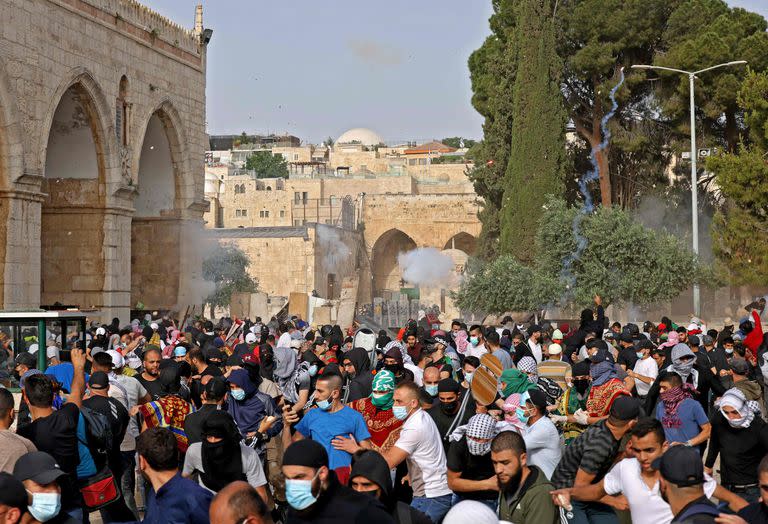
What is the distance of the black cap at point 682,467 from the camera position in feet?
15.0

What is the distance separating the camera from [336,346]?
12.2 meters

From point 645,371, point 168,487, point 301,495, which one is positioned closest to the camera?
point 301,495

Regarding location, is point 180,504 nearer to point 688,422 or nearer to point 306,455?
point 306,455

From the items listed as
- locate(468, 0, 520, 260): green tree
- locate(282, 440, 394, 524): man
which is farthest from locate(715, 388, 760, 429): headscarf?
locate(468, 0, 520, 260): green tree

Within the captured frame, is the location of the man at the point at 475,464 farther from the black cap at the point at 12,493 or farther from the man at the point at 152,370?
the man at the point at 152,370

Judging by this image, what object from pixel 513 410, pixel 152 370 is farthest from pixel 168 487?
pixel 152 370

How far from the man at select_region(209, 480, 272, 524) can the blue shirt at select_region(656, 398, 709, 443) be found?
14.3ft

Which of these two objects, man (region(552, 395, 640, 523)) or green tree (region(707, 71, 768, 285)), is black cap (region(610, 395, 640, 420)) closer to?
man (region(552, 395, 640, 523))

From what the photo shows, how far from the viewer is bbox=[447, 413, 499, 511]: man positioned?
607 centimetres

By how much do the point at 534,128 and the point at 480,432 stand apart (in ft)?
97.0

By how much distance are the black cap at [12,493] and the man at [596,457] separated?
272cm

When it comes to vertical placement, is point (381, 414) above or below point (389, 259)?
below

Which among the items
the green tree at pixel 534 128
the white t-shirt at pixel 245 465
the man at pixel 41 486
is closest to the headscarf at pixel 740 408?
the white t-shirt at pixel 245 465

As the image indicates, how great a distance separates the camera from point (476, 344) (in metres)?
14.1
